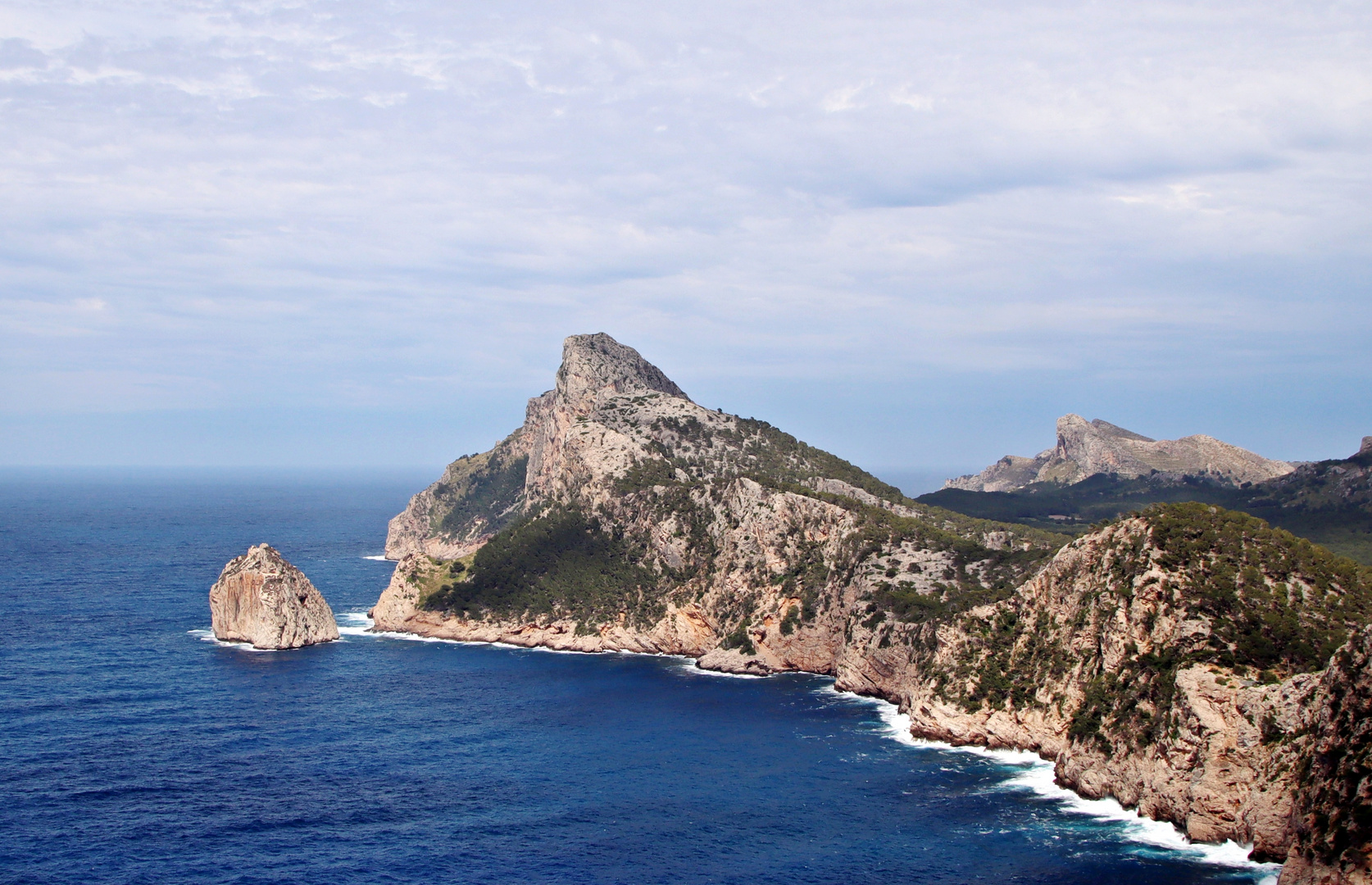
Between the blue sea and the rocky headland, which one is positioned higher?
the rocky headland

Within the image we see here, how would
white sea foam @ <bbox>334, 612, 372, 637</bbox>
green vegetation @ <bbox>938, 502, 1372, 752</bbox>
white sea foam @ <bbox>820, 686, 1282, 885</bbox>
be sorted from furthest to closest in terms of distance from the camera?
1. white sea foam @ <bbox>334, 612, 372, 637</bbox>
2. green vegetation @ <bbox>938, 502, 1372, 752</bbox>
3. white sea foam @ <bbox>820, 686, 1282, 885</bbox>

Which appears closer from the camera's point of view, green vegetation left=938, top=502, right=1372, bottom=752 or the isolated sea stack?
green vegetation left=938, top=502, right=1372, bottom=752

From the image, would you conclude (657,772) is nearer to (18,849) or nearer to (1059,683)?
(1059,683)

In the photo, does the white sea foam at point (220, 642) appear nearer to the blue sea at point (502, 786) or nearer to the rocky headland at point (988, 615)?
the blue sea at point (502, 786)

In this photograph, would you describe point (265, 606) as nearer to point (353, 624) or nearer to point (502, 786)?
point (353, 624)

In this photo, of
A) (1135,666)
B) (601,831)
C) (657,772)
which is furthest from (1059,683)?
(601,831)

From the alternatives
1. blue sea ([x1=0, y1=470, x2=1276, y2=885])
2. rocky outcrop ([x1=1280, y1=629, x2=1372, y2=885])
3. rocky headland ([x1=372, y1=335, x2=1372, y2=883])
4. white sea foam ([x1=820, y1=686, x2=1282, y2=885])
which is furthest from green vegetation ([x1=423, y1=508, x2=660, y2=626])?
rocky outcrop ([x1=1280, y1=629, x2=1372, y2=885])

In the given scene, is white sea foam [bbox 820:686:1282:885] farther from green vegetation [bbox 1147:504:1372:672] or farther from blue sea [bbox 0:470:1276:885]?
green vegetation [bbox 1147:504:1372:672]

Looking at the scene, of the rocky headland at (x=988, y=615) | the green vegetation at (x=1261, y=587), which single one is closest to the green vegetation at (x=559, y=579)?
the rocky headland at (x=988, y=615)
